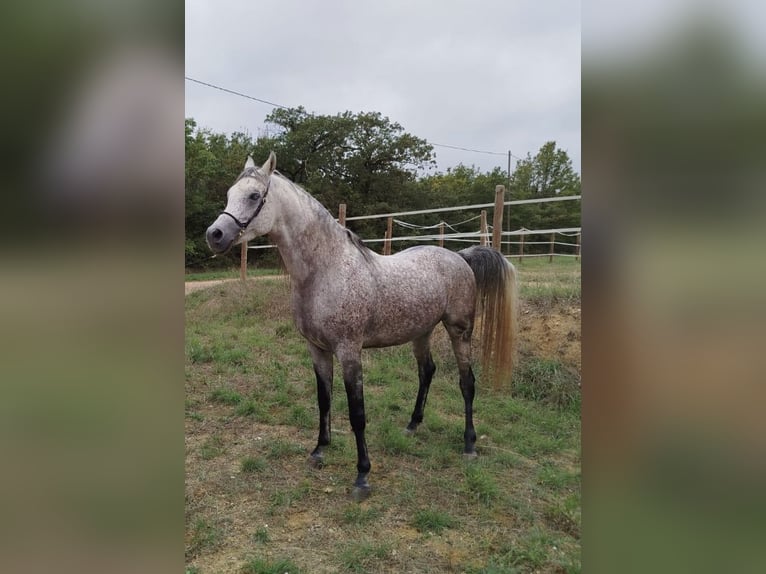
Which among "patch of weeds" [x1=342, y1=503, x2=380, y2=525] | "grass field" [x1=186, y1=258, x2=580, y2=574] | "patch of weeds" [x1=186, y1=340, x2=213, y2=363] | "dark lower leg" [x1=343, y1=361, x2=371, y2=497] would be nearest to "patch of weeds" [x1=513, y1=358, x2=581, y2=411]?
"grass field" [x1=186, y1=258, x2=580, y2=574]

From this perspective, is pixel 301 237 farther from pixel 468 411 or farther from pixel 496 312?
pixel 468 411

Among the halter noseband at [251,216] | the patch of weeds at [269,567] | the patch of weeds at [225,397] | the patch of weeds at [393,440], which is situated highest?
the halter noseband at [251,216]

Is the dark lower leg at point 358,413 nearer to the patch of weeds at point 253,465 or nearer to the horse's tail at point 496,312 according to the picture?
the patch of weeds at point 253,465

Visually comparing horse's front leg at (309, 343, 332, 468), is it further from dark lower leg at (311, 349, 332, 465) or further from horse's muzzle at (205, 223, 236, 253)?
horse's muzzle at (205, 223, 236, 253)

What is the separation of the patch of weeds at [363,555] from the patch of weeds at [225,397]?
2.68 meters

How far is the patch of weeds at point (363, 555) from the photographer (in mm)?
2252

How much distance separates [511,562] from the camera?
226 cm

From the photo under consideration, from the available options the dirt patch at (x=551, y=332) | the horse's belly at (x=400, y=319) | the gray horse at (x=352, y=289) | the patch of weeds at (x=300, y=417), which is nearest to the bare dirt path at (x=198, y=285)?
the patch of weeds at (x=300, y=417)

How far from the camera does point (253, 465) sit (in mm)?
3307

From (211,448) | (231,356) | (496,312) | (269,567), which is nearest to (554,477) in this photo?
(496,312)
